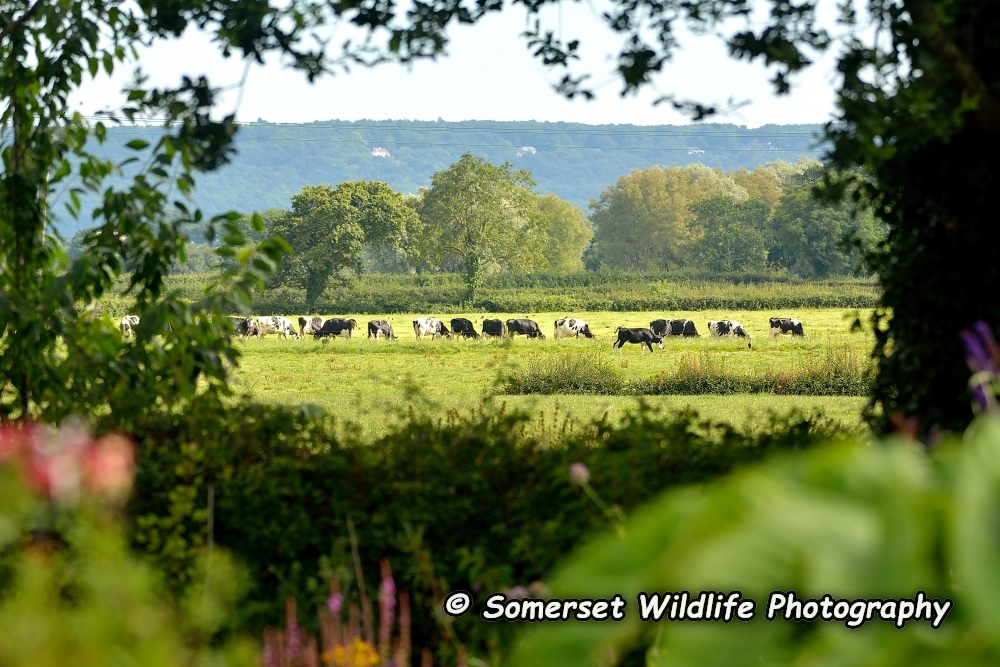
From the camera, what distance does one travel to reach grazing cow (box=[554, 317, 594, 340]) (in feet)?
137

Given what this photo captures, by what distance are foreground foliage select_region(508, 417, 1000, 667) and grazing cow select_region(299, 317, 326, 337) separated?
45.3 m

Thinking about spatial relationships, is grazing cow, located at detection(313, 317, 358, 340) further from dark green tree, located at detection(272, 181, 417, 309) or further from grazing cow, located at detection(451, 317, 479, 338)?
dark green tree, located at detection(272, 181, 417, 309)

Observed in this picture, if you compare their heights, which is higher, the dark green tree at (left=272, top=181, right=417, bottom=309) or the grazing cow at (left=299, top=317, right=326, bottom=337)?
the dark green tree at (left=272, top=181, right=417, bottom=309)

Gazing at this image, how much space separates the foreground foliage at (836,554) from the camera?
61 centimetres

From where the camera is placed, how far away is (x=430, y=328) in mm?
42594

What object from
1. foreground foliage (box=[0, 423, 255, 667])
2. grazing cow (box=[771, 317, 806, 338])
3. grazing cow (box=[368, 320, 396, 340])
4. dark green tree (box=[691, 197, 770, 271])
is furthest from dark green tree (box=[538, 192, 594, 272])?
foreground foliage (box=[0, 423, 255, 667])

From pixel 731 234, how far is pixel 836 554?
4156 inches

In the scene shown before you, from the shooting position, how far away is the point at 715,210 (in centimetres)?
10888

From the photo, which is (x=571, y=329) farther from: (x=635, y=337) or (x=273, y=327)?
(x=273, y=327)

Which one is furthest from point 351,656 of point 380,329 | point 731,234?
point 731,234

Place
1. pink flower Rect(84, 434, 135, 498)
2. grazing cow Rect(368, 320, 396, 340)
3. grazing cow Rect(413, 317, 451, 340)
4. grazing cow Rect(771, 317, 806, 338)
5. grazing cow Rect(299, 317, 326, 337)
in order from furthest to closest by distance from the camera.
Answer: grazing cow Rect(299, 317, 326, 337) → grazing cow Rect(368, 320, 396, 340) → grazing cow Rect(413, 317, 451, 340) → grazing cow Rect(771, 317, 806, 338) → pink flower Rect(84, 434, 135, 498)


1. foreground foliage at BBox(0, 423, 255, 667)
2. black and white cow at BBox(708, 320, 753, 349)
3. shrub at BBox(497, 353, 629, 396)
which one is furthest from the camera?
black and white cow at BBox(708, 320, 753, 349)

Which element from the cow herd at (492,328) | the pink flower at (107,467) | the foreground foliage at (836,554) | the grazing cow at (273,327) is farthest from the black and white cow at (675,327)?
the foreground foliage at (836,554)

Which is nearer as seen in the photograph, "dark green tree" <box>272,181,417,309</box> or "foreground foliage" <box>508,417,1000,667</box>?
"foreground foliage" <box>508,417,1000,667</box>
